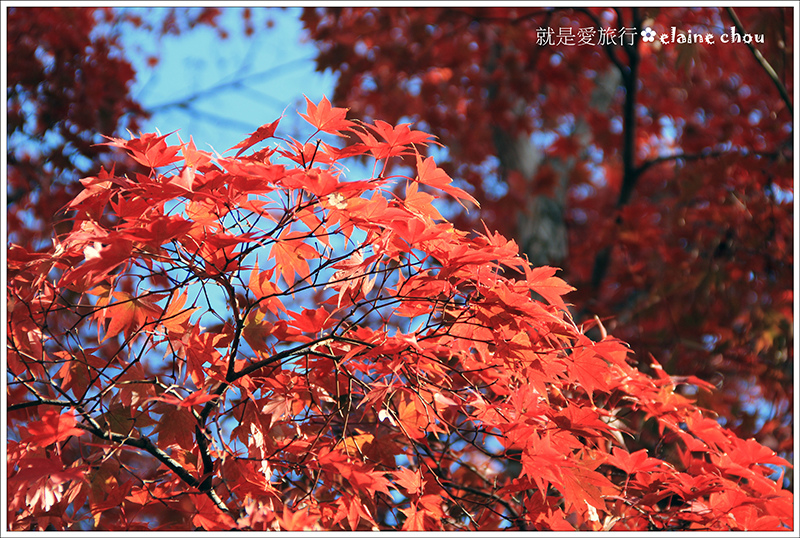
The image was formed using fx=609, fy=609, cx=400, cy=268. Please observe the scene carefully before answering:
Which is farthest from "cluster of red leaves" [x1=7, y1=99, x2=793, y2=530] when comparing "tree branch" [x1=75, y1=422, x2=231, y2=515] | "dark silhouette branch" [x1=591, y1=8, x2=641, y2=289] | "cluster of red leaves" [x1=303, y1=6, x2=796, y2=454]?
"dark silhouette branch" [x1=591, y1=8, x2=641, y2=289]

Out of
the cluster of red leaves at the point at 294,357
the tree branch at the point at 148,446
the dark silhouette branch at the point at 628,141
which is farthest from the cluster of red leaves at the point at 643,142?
the tree branch at the point at 148,446

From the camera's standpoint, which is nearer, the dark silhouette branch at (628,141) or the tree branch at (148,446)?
the tree branch at (148,446)

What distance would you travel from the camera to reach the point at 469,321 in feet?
4.33

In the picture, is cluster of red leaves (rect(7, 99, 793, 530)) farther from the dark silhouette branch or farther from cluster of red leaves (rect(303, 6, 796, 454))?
the dark silhouette branch

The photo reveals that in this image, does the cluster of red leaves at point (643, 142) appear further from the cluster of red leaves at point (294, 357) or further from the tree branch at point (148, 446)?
the tree branch at point (148, 446)

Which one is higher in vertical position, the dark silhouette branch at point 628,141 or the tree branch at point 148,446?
the dark silhouette branch at point 628,141

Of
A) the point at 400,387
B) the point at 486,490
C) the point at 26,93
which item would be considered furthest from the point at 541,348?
the point at 26,93

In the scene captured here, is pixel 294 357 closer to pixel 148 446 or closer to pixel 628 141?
pixel 148 446

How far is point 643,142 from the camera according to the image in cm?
756

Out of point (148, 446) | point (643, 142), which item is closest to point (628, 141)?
point (148, 446)

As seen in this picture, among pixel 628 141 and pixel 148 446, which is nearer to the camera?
pixel 148 446

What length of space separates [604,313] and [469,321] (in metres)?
2.84

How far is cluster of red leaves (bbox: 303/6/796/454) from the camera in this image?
3.67 meters

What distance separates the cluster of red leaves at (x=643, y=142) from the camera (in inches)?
145
